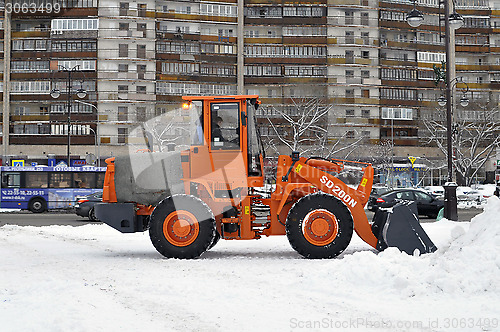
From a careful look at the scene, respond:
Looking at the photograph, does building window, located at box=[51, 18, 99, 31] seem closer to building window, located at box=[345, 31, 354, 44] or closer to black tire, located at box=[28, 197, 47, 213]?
building window, located at box=[345, 31, 354, 44]

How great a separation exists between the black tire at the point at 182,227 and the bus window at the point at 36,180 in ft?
81.1

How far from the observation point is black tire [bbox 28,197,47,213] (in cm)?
3412

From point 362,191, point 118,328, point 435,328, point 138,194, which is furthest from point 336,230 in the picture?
point 118,328

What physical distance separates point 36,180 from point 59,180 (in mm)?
1318

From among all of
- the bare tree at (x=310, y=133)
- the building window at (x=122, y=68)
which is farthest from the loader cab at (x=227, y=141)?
the building window at (x=122, y=68)

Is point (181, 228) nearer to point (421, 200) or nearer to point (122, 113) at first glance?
point (421, 200)

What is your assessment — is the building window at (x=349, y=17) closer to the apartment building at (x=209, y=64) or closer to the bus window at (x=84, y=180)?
the apartment building at (x=209, y=64)

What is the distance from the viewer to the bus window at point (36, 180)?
34250 millimetres

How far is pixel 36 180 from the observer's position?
34.3m

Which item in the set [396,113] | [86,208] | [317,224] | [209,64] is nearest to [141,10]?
[209,64]

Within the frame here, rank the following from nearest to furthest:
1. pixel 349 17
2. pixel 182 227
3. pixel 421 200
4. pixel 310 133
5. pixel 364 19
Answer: pixel 182 227
pixel 421 200
pixel 310 133
pixel 349 17
pixel 364 19

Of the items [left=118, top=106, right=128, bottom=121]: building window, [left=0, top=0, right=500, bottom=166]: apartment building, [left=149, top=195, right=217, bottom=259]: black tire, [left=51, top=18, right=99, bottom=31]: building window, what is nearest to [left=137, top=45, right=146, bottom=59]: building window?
[left=0, top=0, right=500, bottom=166]: apartment building

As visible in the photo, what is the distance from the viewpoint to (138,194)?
1222 centimetres

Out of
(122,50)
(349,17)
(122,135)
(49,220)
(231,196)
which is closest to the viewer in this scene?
(231,196)
